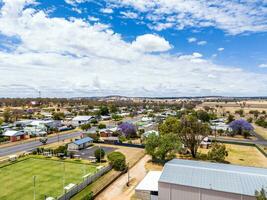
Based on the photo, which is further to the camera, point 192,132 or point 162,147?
point 192,132

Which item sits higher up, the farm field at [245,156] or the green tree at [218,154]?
the green tree at [218,154]

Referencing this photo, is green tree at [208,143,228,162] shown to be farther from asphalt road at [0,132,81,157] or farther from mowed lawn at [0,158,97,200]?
asphalt road at [0,132,81,157]

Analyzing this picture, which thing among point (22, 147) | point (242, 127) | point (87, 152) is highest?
point (242, 127)

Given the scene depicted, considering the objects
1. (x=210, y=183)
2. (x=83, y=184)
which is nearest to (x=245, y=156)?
(x=210, y=183)

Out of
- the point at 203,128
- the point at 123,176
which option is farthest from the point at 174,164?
the point at 203,128

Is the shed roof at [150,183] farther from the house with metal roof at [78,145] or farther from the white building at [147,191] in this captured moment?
→ the house with metal roof at [78,145]

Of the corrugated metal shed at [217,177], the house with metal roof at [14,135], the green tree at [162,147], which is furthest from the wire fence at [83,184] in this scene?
the house with metal roof at [14,135]

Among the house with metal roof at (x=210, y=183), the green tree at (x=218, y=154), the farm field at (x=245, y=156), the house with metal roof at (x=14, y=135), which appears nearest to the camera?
the house with metal roof at (x=210, y=183)

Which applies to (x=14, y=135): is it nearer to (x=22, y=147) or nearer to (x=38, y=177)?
(x=22, y=147)
